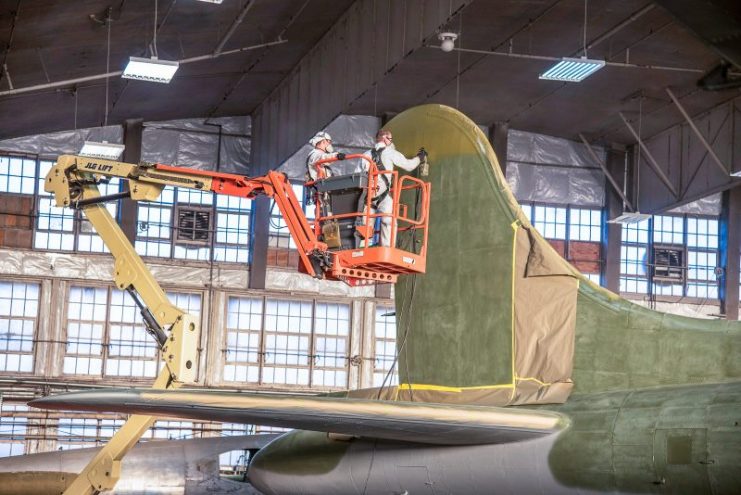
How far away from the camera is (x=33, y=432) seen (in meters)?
31.4

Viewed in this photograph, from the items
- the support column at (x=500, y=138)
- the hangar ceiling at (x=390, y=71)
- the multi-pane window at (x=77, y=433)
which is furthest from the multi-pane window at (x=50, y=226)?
the support column at (x=500, y=138)

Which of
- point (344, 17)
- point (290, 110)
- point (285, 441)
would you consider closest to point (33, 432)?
point (290, 110)

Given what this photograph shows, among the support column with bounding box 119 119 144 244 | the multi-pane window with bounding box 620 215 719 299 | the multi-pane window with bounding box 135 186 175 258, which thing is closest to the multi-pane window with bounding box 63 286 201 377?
the multi-pane window with bounding box 135 186 175 258

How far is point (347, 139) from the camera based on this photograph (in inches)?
1371

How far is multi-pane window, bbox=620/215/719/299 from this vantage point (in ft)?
123

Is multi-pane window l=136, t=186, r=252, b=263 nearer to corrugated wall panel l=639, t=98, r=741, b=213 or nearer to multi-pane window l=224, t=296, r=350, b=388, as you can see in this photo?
multi-pane window l=224, t=296, r=350, b=388

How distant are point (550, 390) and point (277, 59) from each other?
19523 millimetres

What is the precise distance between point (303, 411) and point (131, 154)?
79.4 feet

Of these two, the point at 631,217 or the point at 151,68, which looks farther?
the point at 631,217

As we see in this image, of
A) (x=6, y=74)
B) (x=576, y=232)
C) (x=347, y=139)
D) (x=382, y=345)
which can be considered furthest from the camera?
(x=576, y=232)

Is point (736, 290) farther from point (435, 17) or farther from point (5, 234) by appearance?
point (5, 234)

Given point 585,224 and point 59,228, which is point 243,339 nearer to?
point 59,228

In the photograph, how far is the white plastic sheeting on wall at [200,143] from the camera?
3322 centimetres

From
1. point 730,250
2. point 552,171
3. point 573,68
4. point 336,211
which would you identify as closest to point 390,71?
point 573,68
